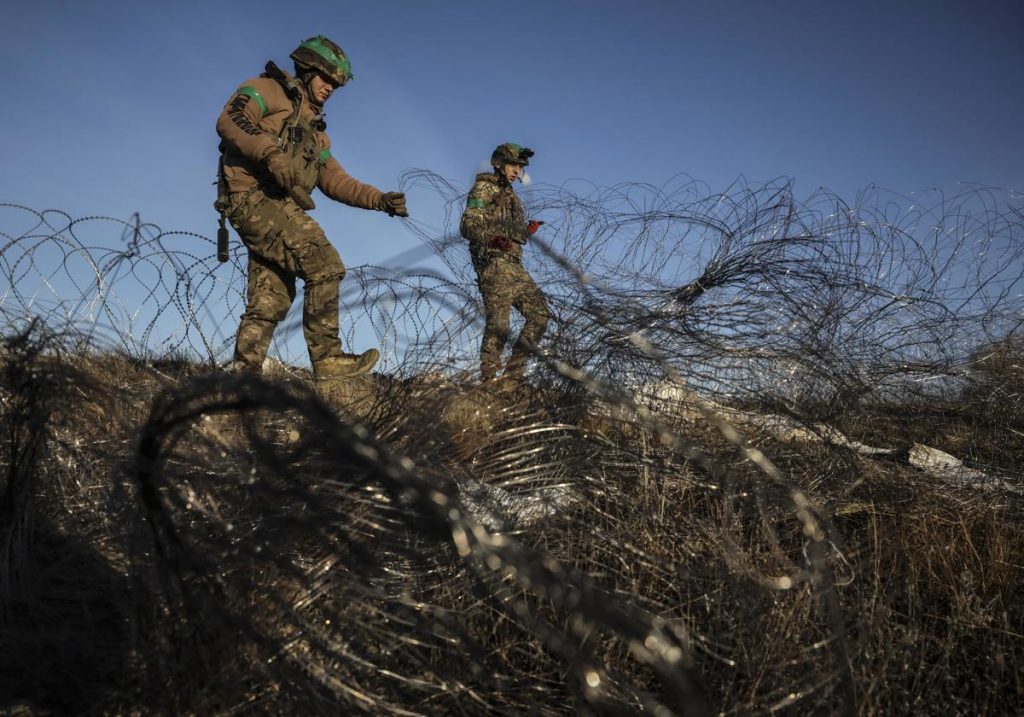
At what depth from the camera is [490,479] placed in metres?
2.36

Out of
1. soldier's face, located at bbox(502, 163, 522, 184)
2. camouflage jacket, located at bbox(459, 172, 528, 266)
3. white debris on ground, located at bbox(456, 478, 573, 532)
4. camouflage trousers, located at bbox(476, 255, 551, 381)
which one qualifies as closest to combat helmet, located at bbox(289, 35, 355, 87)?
camouflage jacket, located at bbox(459, 172, 528, 266)

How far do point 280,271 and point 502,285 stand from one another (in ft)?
6.59

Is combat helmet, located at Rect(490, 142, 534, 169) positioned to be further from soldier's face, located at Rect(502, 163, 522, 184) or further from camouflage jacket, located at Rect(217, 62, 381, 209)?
camouflage jacket, located at Rect(217, 62, 381, 209)

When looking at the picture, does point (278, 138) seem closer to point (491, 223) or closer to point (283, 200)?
point (283, 200)

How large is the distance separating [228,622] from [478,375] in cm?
130

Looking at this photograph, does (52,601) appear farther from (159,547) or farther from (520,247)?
(520,247)

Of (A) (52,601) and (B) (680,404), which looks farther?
(B) (680,404)

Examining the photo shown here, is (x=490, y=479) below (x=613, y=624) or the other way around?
the other way around

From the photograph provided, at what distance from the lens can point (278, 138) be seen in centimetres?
438

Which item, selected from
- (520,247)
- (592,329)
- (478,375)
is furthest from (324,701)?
(520,247)

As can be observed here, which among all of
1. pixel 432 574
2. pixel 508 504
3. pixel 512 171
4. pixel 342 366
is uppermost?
pixel 512 171

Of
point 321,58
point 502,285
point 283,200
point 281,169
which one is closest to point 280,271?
point 283,200

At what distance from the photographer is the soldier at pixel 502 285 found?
2693 mm

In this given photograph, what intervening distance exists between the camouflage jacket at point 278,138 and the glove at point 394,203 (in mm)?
101
